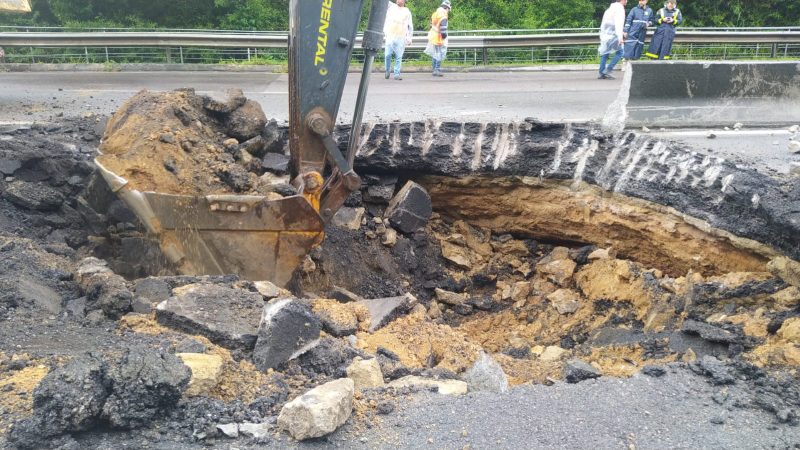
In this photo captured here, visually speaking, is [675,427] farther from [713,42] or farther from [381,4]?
[713,42]

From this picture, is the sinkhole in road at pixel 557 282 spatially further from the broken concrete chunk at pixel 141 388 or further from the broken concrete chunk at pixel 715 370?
the broken concrete chunk at pixel 141 388

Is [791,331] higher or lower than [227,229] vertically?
lower

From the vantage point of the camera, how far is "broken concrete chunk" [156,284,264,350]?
382 cm

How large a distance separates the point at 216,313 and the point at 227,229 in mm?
1370

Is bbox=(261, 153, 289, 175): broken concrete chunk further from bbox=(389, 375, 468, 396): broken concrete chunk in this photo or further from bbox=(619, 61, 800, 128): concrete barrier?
bbox=(619, 61, 800, 128): concrete barrier

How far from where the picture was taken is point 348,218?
664 cm

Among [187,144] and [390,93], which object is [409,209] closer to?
[187,144]

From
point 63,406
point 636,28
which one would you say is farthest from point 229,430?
point 636,28

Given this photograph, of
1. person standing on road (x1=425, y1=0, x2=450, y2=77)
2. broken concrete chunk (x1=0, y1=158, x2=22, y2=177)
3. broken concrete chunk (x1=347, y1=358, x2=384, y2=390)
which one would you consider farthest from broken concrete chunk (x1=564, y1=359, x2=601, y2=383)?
person standing on road (x1=425, y1=0, x2=450, y2=77)

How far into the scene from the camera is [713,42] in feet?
53.6

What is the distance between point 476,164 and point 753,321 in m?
3.11

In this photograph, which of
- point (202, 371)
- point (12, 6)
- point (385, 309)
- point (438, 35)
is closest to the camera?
point (202, 371)

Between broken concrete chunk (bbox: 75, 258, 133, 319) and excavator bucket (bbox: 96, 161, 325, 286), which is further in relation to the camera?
excavator bucket (bbox: 96, 161, 325, 286)

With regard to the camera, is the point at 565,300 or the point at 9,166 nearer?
the point at 9,166
